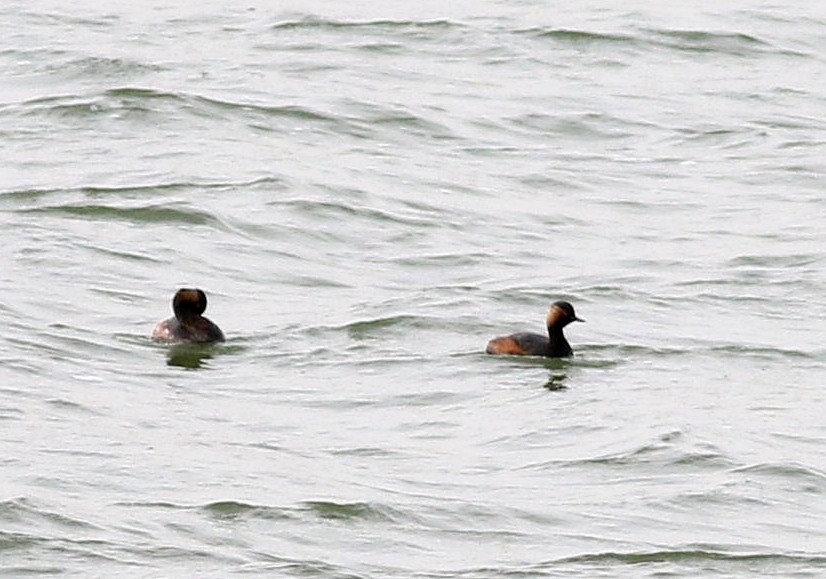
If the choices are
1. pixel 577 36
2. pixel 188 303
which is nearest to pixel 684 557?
pixel 188 303

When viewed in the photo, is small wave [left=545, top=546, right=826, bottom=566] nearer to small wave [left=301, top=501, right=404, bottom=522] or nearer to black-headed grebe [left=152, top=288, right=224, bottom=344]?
small wave [left=301, top=501, right=404, bottom=522]

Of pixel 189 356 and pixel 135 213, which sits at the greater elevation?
pixel 189 356

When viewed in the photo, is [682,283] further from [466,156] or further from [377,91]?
[377,91]

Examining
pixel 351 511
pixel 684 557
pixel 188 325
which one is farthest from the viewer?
pixel 188 325

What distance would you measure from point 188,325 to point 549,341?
7.40 feet

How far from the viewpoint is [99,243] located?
1981 cm

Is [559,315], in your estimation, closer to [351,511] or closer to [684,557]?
[351,511]

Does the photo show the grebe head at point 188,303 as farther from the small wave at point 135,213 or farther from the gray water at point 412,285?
the small wave at point 135,213

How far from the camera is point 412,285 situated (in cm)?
1906

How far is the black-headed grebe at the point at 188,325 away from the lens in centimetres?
1639

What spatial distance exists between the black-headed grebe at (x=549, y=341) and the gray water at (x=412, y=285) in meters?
0.11

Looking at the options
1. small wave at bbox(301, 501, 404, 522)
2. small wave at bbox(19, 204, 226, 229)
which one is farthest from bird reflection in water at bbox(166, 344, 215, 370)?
small wave at bbox(19, 204, 226, 229)

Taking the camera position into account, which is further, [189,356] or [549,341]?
[549,341]

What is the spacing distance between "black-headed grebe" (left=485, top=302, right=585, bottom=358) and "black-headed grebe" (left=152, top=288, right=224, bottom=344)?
176 cm
